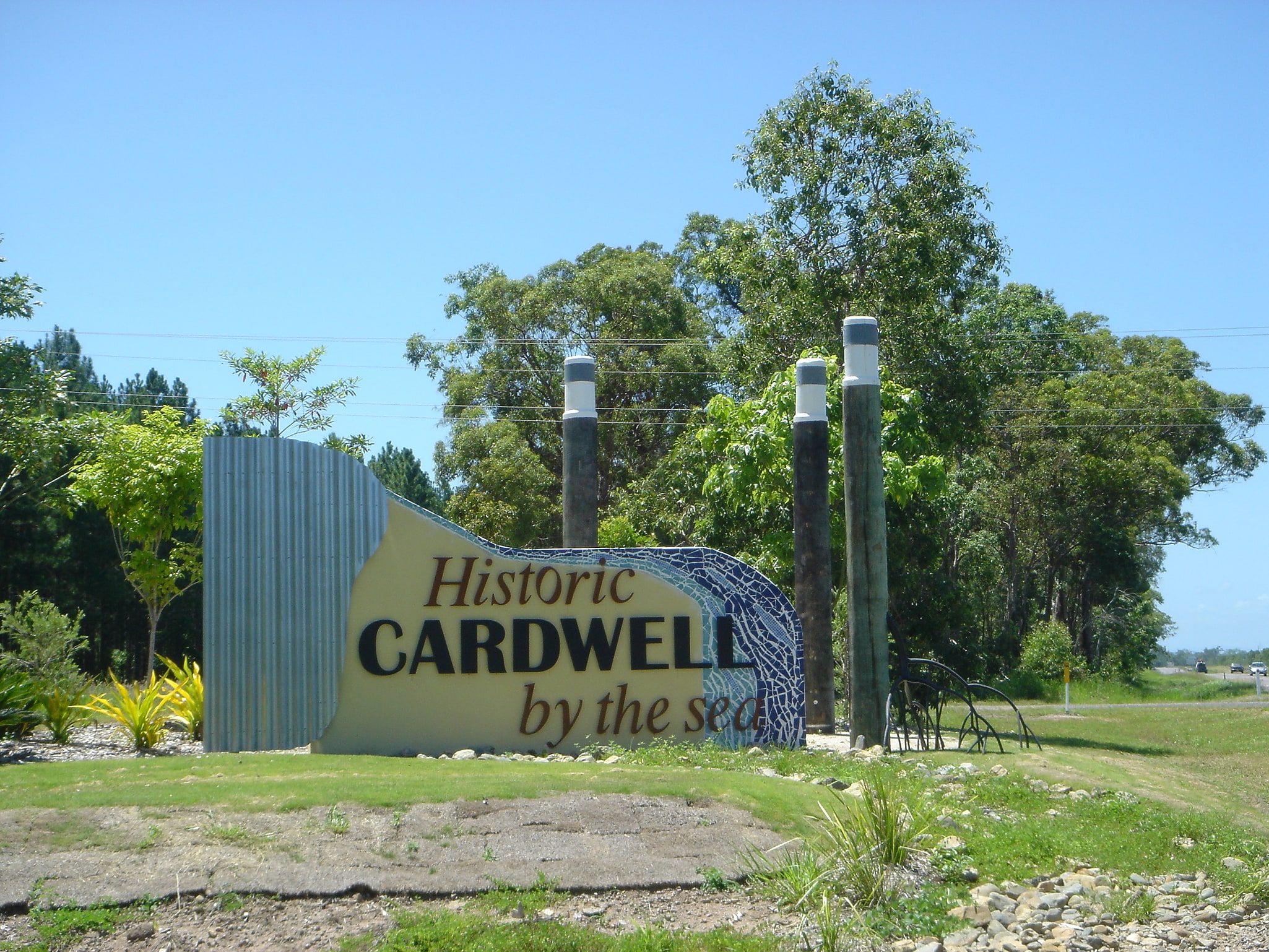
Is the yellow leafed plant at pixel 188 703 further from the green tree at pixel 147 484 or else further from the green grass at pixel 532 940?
the green grass at pixel 532 940

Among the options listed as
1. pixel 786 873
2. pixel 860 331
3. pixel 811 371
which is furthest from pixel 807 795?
pixel 811 371

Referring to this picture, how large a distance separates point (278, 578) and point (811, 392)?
652 centimetres

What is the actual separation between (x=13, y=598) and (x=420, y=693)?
2681 cm

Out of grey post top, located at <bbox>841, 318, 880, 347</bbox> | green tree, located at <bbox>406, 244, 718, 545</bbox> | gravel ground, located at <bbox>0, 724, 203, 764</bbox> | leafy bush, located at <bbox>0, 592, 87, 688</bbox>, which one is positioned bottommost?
gravel ground, located at <bbox>0, 724, 203, 764</bbox>

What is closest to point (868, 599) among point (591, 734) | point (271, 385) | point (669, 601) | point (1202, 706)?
point (669, 601)

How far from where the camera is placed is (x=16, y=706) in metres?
13.7

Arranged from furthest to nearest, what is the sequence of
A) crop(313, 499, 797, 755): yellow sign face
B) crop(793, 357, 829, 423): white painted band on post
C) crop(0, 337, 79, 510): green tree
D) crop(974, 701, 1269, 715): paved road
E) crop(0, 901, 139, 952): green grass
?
crop(974, 701, 1269, 715): paved road, crop(0, 337, 79, 510): green tree, crop(793, 357, 829, 423): white painted band on post, crop(313, 499, 797, 755): yellow sign face, crop(0, 901, 139, 952): green grass

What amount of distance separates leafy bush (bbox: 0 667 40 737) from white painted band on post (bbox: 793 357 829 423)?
9.36 metres

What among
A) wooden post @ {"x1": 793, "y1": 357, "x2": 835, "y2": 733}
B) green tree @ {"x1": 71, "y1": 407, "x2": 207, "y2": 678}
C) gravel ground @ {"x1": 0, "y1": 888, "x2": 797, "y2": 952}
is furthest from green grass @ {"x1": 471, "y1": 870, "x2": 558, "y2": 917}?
green tree @ {"x1": 71, "y1": 407, "x2": 207, "y2": 678}

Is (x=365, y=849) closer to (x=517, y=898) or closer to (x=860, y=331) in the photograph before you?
(x=517, y=898)

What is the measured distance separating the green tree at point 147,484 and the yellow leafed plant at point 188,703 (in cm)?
447

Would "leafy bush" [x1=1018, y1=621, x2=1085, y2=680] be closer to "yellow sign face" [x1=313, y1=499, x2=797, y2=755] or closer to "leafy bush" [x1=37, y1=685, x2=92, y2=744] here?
"yellow sign face" [x1=313, y1=499, x2=797, y2=755]

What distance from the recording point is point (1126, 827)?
9242 mm

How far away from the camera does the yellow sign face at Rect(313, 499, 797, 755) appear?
12.3 m
